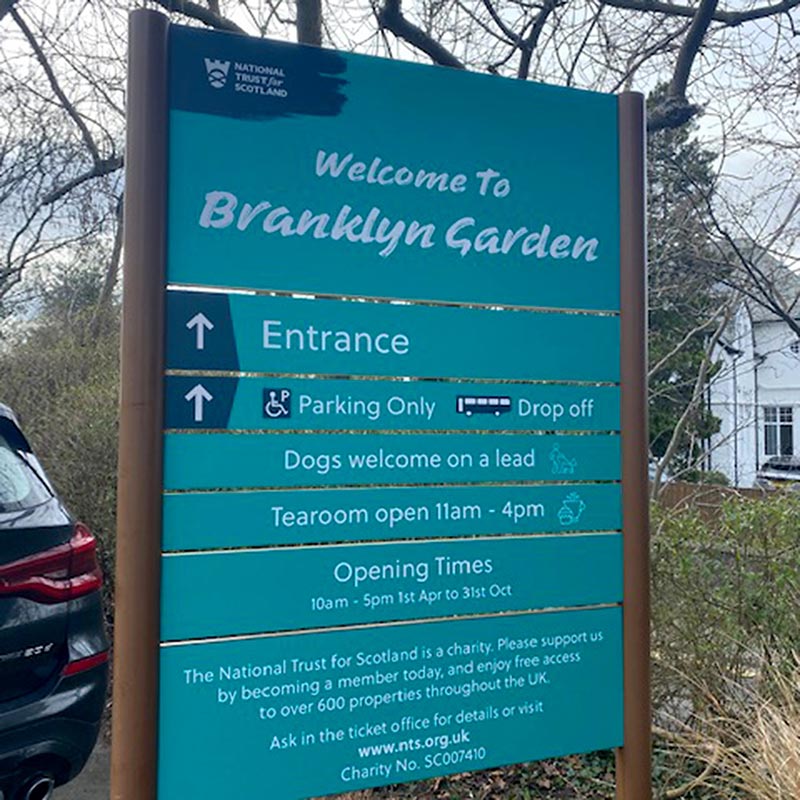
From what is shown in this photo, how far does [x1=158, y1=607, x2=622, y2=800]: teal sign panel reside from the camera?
7.39 feet

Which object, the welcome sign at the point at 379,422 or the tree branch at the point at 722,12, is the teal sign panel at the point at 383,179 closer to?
the welcome sign at the point at 379,422

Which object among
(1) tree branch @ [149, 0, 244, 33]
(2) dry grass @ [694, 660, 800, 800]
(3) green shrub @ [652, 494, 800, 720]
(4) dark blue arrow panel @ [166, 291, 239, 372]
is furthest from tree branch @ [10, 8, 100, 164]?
(2) dry grass @ [694, 660, 800, 800]

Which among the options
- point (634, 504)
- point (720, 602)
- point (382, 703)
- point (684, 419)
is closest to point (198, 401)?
point (382, 703)

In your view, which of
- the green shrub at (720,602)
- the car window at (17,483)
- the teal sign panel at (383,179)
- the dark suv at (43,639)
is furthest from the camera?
the green shrub at (720,602)

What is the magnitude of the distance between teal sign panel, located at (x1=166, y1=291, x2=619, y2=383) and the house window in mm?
27350

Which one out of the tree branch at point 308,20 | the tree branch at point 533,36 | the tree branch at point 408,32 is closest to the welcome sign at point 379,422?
the tree branch at point 308,20

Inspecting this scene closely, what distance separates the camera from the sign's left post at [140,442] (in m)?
2.19

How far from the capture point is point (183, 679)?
2.23 m

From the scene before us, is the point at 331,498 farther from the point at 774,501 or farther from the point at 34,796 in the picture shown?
the point at 774,501

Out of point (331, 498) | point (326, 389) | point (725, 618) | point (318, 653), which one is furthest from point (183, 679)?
point (725, 618)

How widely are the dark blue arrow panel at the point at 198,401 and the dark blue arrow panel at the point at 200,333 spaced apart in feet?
0.13

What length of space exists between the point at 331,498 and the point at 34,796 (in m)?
1.56

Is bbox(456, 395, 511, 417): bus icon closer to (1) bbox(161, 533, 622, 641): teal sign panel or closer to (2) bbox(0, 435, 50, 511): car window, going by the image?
(1) bbox(161, 533, 622, 641): teal sign panel

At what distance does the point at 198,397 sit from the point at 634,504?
58.1 inches
